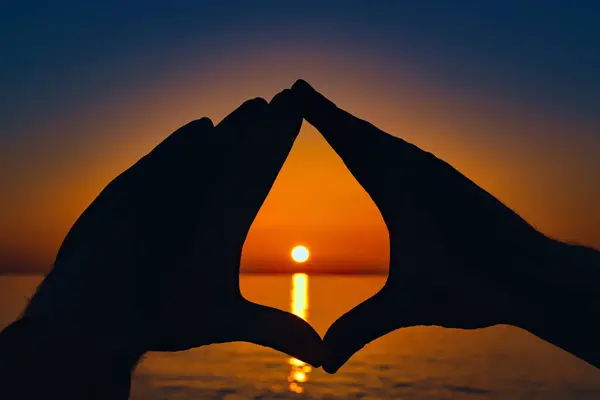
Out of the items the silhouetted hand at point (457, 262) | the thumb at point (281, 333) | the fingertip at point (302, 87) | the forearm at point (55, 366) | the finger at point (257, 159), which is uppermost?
the fingertip at point (302, 87)

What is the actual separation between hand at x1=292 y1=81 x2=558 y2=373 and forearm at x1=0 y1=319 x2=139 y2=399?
379 cm

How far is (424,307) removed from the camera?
12.0 metres

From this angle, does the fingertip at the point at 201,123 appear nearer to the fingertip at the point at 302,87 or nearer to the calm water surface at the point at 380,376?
the fingertip at the point at 302,87

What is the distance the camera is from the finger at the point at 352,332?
1159cm

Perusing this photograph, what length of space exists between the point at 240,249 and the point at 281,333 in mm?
1666

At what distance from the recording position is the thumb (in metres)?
11.7

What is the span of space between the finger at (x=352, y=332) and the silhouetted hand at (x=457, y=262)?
0.05 meters

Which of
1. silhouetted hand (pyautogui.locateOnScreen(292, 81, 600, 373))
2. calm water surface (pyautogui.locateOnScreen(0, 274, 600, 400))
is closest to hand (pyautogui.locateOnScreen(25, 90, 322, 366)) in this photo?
silhouetted hand (pyautogui.locateOnScreen(292, 81, 600, 373))

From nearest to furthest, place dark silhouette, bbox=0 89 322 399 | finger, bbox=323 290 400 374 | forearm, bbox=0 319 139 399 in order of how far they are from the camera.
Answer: forearm, bbox=0 319 139 399
dark silhouette, bbox=0 89 322 399
finger, bbox=323 290 400 374

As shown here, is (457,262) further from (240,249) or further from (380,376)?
(380,376)

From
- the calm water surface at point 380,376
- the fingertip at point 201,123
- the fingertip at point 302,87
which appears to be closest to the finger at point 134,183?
the fingertip at point 201,123

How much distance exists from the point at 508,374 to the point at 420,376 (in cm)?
919

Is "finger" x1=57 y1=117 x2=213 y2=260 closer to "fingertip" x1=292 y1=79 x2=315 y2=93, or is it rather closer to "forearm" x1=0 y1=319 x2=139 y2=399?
"fingertip" x1=292 y1=79 x2=315 y2=93

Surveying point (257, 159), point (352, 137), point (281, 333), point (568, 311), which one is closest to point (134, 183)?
point (257, 159)
